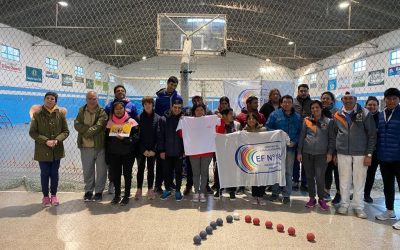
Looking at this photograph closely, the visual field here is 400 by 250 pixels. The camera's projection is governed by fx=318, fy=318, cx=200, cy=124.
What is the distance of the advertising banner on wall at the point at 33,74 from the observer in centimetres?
1741

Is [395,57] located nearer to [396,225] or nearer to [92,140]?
[396,225]

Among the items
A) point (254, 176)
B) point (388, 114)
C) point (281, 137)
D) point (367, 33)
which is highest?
point (367, 33)

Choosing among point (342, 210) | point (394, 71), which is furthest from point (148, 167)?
point (394, 71)

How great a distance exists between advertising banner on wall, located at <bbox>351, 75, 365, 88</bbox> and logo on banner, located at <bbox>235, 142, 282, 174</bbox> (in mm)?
14631

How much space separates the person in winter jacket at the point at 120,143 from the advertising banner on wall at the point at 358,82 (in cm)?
1587

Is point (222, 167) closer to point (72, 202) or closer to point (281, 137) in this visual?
point (281, 137)

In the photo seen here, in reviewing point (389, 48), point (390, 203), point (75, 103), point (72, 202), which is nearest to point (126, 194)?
point (72, 202)

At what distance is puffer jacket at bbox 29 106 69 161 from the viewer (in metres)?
4.27

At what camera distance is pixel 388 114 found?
13.3 feet

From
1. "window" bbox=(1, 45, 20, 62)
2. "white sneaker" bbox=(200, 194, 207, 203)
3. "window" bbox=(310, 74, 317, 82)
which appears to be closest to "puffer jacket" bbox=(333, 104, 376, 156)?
"white sneaker" bbox=(200, 194, 207, 203)

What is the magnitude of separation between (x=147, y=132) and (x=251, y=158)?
1.56m

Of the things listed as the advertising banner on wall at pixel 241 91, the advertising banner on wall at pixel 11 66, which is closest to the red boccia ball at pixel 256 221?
the advertising banner on wall at pixel 241 91

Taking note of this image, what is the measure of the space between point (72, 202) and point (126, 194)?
0.80 m

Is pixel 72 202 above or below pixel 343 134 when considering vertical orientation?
below
